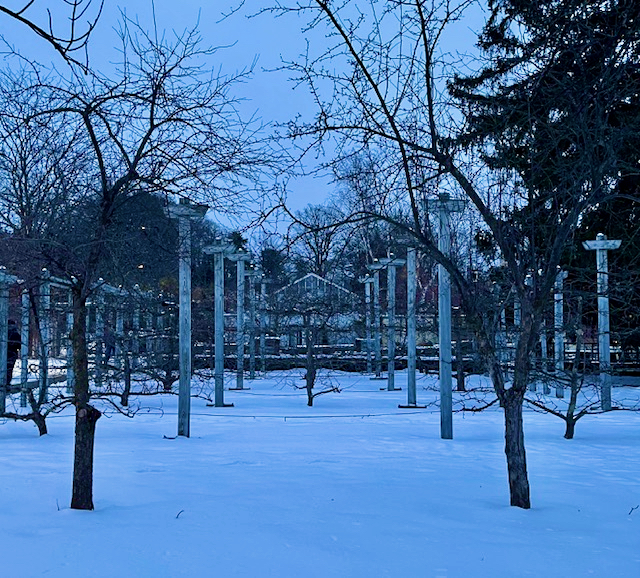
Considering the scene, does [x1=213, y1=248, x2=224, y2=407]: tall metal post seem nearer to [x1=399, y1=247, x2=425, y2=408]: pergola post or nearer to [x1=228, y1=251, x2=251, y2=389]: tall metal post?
[x1=399, y1=247, x2=425, y2=408]: pergola post

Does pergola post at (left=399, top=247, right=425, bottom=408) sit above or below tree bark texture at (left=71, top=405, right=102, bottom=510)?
above

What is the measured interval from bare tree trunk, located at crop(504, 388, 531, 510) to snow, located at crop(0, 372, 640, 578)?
0.45 ft

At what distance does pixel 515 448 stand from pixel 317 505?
149 cm

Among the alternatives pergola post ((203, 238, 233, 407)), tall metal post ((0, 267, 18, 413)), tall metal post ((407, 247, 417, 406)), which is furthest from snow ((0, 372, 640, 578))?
pergola post ((203, 238, 233, 407))

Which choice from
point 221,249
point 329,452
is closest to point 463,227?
point 329,452

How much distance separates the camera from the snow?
4543mm

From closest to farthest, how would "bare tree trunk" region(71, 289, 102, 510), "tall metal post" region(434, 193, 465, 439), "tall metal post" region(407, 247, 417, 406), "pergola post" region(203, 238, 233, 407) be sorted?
"bare tree trunk" region(71, 289, 102, 510) → "tall metal post" region(434, 193, 465, 439) → "tall metal post" region(407, 247, 417, 406) → "pergola post" region(203, 238, 233, 407)

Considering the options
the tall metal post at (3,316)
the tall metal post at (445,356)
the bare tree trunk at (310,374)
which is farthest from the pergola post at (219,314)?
the tall metal post at (445,356)

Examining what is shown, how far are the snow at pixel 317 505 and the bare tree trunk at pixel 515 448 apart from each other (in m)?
0.14

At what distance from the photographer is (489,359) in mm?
5762

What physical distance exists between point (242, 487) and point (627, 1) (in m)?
4.52

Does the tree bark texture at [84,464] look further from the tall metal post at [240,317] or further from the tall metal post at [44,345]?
the tall metal post at [240,317]

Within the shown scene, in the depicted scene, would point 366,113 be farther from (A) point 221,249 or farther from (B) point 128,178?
(A) point 221,249

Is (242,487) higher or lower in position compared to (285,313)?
lower
